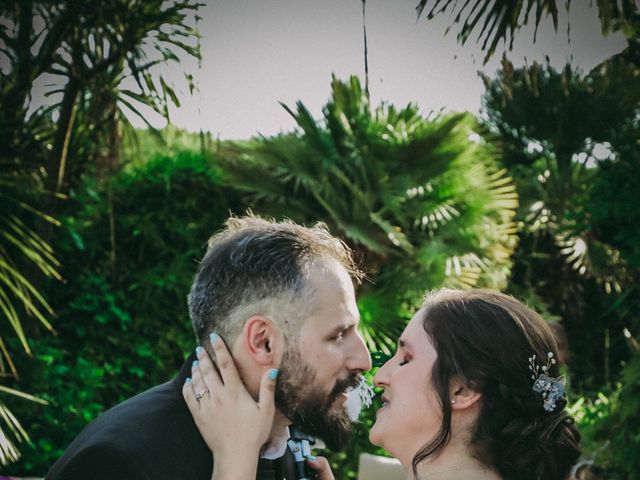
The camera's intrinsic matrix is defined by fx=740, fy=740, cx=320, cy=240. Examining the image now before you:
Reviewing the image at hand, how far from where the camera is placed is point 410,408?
2.48 m

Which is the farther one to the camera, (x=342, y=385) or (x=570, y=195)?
(x=570, y=195)

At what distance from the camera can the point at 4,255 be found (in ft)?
18.7

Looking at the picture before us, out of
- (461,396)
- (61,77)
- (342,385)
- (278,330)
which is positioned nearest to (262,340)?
(278,330)

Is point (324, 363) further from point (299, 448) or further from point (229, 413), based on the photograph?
point (299, 448)

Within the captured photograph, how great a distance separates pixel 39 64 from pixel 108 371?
254cm

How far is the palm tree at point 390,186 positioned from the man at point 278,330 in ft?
9.28

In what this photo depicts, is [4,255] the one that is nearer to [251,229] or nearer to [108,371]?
[108,371]

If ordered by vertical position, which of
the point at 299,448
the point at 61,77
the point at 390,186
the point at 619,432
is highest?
the point at 61,77

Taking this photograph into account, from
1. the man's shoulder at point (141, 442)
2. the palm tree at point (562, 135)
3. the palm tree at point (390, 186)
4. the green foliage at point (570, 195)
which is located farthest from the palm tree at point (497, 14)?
the man's shoulder at point (141, 442)

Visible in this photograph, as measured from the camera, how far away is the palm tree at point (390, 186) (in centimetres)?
538

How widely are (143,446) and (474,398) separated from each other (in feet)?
3.58

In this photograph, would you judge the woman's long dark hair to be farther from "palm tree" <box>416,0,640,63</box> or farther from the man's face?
"palm tree" <box>416,0,640,63</box>

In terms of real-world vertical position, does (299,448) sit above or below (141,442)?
below

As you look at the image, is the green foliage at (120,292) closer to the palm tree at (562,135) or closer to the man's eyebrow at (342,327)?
the palm tree at (562,135)
